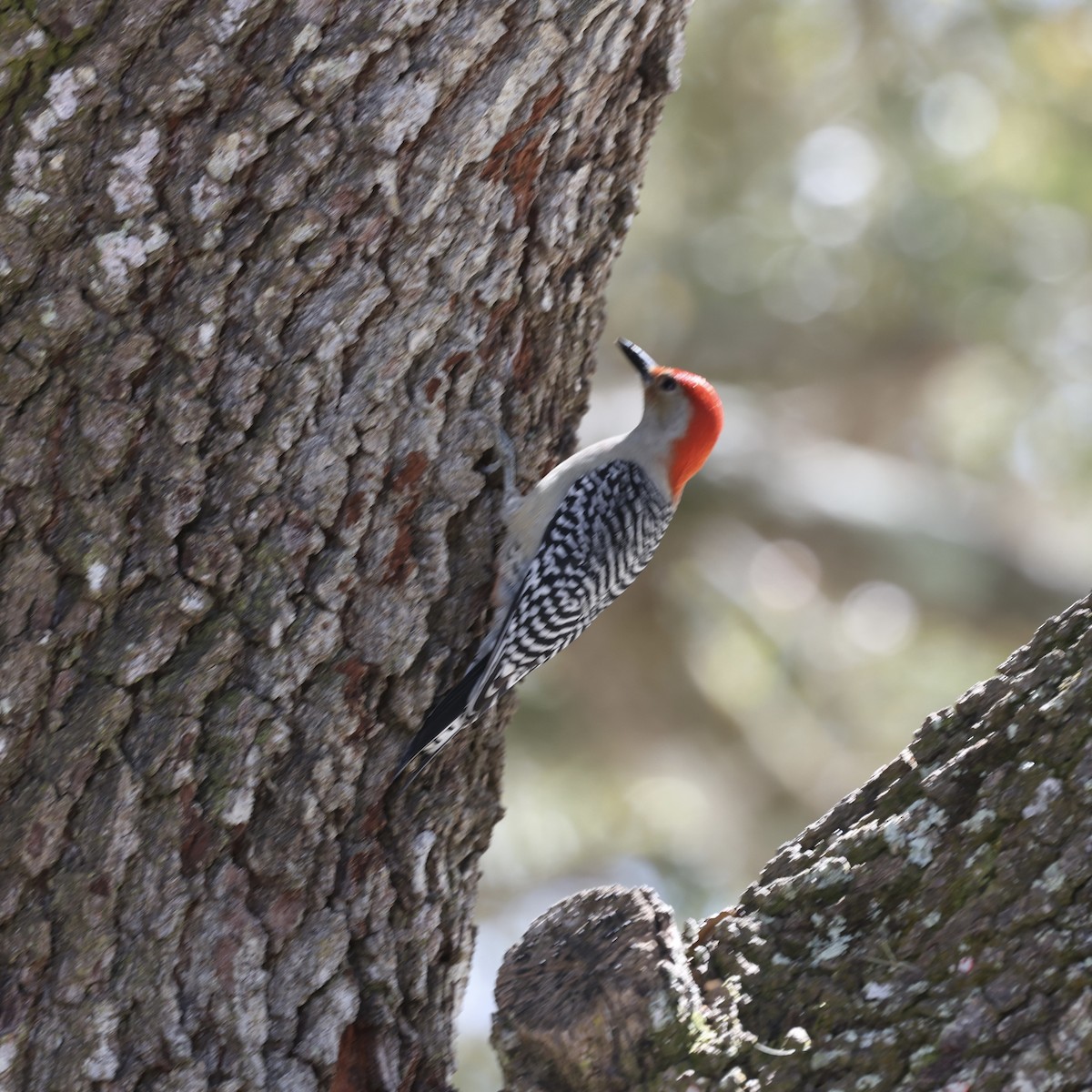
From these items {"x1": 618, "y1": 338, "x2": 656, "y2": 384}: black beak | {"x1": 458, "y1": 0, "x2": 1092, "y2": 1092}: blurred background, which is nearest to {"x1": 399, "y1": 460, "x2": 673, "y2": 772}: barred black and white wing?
{"x1": 618, "y1": 338, "x2": 656, "y2": 384}: black beak

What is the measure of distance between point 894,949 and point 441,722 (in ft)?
3.67

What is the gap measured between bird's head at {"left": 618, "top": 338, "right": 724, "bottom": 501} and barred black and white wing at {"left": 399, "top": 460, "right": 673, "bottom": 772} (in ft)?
0.48

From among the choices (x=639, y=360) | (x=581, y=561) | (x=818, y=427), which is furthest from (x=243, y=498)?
(x=818, y=427)

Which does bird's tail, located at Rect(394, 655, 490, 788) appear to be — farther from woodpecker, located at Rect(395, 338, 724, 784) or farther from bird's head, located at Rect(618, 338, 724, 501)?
bird's head, located at Rect(618, 338, 724, 501)

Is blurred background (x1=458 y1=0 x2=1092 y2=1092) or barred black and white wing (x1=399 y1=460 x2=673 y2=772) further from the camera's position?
blurred background (x1=458 y1=0 x2=1092 y2=1092)

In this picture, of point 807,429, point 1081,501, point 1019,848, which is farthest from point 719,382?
point 1019,848

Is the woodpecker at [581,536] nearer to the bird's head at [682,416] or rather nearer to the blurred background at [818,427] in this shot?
the bird's head at [682,416]

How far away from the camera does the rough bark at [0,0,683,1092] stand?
8.05 feet

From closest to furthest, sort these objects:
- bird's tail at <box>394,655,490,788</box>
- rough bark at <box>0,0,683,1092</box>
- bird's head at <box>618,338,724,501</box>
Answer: rough bark at <box>0,0,683,1092</box> → bird's tail at <box>394,655,490,788</box> → bird's head at <box>618,338,724,501</box>

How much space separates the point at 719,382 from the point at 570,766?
305cm

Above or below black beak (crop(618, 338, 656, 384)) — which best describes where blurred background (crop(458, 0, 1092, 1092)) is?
above

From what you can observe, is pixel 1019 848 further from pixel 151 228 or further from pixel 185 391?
pixel 151 228

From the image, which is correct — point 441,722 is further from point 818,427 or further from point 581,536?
point 818,427

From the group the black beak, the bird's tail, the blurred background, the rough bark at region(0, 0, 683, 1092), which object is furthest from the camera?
the blurred background
